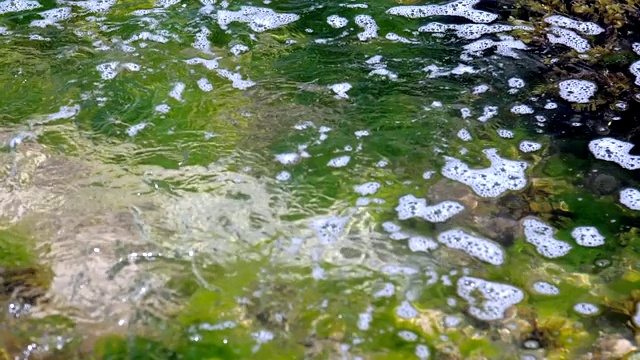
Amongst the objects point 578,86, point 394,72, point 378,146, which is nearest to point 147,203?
point 378,146

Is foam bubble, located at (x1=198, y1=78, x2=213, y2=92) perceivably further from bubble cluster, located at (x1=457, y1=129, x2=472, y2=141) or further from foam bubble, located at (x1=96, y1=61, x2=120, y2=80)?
bubble cluster, located at (x1=457, y1=129, x2=472, y2=141)

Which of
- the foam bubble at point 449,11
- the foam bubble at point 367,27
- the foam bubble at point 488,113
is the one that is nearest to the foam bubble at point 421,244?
the foam bubble at point 488,113

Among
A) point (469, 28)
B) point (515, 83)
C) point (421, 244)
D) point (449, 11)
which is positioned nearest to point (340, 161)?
point (421, 244)

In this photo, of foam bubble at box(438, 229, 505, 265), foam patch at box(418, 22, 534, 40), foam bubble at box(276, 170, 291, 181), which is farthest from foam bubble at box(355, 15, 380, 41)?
foam bubble at box(438, 229, 505, 265)

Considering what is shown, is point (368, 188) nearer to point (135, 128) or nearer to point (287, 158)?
point (287, 158)

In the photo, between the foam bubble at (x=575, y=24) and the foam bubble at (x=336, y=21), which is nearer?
the foam bubble at (x=575, y=24)

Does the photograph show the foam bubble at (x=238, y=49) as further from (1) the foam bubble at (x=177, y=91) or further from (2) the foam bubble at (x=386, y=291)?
(2) the foam bubble at (x=386, y=291)
